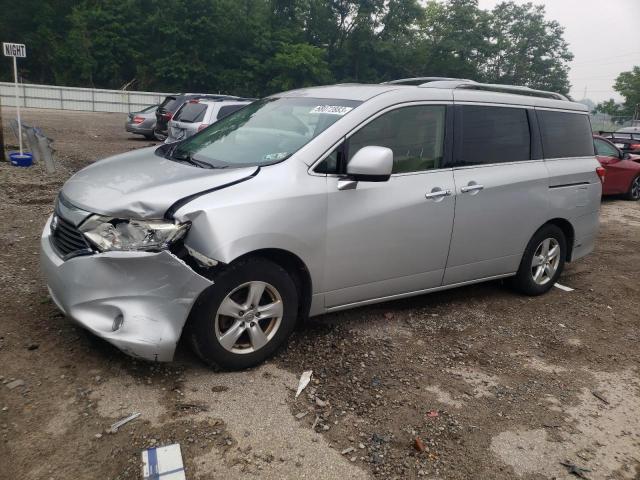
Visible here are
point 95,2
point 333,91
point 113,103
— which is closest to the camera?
point 333,91

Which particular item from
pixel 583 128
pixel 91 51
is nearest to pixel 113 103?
pixel 91 51

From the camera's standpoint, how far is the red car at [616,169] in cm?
1204

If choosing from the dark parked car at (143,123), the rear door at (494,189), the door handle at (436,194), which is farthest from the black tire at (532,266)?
the dark parked car at (143,123)

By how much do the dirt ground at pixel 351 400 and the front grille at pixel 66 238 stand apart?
652 millimetres

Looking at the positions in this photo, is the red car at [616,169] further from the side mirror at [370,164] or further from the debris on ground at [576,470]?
the debris on ground at [576,470]

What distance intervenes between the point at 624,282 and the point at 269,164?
4789mm

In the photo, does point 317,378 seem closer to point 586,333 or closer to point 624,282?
point 586,333

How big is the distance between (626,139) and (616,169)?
337 cm

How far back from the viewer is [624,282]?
625 cm

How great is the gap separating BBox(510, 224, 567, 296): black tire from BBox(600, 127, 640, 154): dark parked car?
33.9ft

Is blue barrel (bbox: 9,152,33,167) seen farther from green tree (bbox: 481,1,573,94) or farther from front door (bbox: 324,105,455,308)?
green tree (bbox: 481,1,573,94)

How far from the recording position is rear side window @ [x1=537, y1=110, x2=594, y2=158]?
518 centimetres

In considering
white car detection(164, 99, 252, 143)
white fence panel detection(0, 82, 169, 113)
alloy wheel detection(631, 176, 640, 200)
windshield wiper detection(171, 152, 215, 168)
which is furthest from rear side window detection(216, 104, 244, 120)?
white fence panel detection(0, 82, 169, 113)

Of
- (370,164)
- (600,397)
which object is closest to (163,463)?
(370,164)
